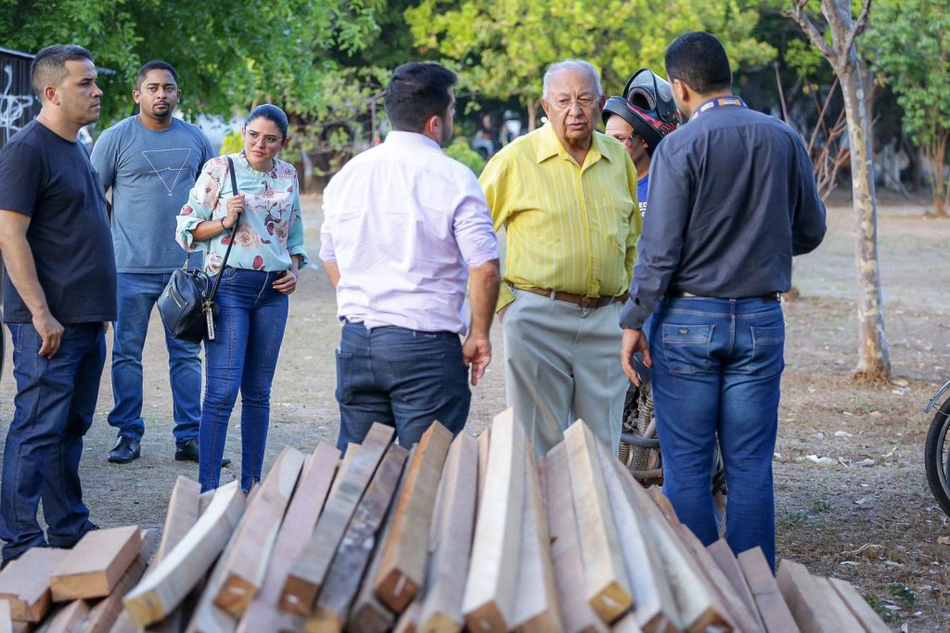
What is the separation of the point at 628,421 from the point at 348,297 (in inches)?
88.5

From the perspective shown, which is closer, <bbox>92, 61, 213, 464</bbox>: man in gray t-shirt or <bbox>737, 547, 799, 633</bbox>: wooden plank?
<bbox>737, 547, 799, 633</bbox>: wooden plank

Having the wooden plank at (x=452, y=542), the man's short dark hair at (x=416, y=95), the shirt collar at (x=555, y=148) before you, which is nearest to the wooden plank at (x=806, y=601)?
the wooden plank at (x=452, y=542)

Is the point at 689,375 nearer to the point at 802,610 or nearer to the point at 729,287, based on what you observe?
the point at 729,287

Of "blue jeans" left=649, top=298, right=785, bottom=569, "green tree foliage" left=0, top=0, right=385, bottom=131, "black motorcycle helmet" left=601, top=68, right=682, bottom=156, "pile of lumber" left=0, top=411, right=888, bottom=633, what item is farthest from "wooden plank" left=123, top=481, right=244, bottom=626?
"green tree foliage" left=0, top=0, right=385, bottom=131

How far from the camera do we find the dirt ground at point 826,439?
5550 millimetres

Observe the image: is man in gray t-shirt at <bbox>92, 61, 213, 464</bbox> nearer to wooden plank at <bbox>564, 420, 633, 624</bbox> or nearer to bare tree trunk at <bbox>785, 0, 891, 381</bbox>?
wooden plank at <bbox>564, 420, 633, 624</bbox>

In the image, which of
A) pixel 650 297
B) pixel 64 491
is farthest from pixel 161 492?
pixel 650 297

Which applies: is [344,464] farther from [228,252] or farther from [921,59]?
[921,59]

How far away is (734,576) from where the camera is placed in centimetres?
331

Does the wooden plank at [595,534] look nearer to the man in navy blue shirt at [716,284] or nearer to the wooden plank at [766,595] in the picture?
the wooden plank at [766,595]

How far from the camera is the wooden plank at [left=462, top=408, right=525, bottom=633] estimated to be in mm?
2430

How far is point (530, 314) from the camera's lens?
199 inches

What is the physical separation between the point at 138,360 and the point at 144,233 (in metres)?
0.76

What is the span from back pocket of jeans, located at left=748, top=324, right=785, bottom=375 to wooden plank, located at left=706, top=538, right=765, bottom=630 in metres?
0.95
